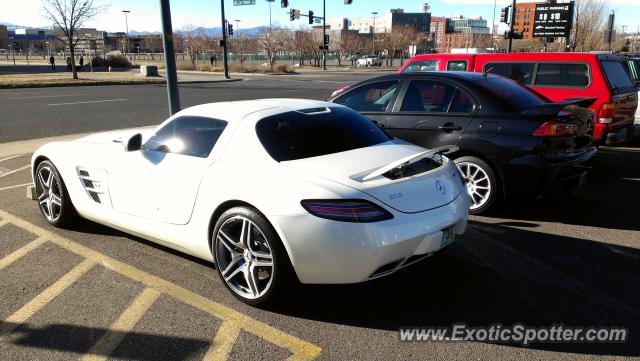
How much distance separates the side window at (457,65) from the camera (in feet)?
31.2

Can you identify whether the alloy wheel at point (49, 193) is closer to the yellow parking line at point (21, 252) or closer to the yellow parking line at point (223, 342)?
the yellow parking line at point (21, 252)

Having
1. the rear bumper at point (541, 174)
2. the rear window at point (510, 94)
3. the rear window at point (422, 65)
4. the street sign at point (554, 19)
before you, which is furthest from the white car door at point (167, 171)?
the street sign at point (554, 19)

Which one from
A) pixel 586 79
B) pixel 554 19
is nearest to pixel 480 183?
pixel 586 79

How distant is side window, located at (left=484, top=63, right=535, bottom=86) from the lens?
28.6ft

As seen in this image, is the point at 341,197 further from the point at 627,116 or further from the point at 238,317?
the point at 627,116

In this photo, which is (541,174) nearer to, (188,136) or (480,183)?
(480,183)

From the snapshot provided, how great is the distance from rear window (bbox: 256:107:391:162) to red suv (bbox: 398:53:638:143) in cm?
501

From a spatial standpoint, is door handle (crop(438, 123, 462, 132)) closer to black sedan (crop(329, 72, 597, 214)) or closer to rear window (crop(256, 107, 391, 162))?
black sedan (crop(329, 72, 597, 214))

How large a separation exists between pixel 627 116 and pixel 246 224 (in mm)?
7367

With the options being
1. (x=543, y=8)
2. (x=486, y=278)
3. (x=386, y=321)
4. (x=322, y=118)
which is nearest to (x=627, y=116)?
(x=486, y=278)

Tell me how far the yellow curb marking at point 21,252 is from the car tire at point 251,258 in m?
2.03

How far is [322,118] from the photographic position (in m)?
4.08

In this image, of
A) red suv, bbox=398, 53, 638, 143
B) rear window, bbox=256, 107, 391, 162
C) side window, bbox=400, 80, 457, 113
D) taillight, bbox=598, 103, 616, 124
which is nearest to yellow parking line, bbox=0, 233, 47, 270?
rear window, bbox=256, 107, 391, 162

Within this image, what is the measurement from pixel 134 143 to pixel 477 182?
3586 mm
